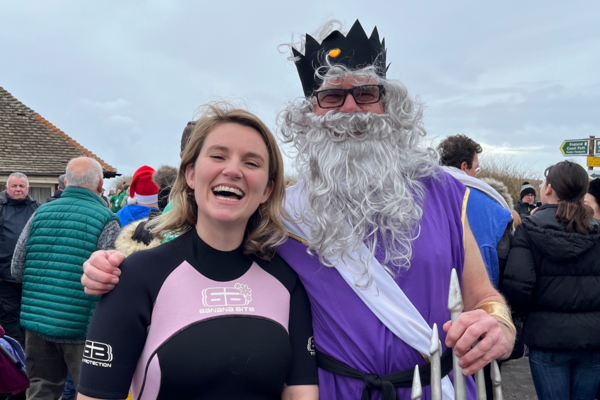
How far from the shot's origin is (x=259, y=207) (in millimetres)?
1735

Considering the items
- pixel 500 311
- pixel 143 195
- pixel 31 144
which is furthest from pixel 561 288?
pixel 31 144

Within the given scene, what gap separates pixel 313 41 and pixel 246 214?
2.97 ft

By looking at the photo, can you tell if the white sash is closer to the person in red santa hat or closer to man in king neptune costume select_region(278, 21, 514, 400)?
man in king neptune costume select_region(278, 21, 514, 400)

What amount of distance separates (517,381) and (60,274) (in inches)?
181

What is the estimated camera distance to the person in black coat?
284 centimetres

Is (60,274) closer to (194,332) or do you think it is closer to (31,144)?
(194,332)

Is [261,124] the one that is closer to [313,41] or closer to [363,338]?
[313,41]

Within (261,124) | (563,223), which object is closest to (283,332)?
(261,124)

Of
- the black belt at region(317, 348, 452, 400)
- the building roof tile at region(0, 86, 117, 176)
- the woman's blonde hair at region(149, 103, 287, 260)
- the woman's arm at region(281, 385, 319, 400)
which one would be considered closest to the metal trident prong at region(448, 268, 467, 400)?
the black belt at region(317, 348, 452, 400)

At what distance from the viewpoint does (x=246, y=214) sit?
60.6 inches

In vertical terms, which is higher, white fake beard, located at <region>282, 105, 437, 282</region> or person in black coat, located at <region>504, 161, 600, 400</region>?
white fake beard, located at <region>282, 105, 437, 282</region>

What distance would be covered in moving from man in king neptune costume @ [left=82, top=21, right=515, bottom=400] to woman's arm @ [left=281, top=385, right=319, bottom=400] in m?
0.10

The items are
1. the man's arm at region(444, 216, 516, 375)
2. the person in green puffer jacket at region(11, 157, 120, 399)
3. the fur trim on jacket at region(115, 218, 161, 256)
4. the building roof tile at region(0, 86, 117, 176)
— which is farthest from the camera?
the building roof tile at region(0, 86, 117, 176)

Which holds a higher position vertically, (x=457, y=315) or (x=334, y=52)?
(x=334, y=52)
